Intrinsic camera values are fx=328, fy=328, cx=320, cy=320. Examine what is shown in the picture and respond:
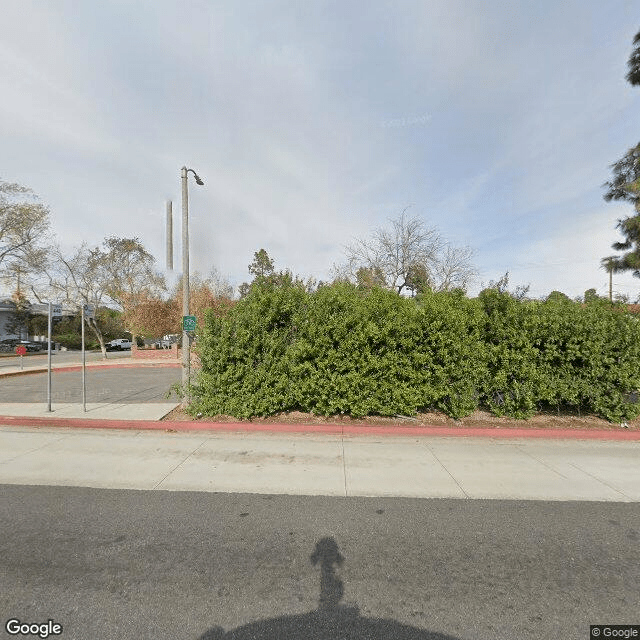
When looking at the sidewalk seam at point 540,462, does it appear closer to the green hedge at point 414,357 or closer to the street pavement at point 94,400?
the green hedge at point 414,357

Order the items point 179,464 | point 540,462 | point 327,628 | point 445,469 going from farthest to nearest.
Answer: point 540,462
point 179,464
point 445,469
point 327,628

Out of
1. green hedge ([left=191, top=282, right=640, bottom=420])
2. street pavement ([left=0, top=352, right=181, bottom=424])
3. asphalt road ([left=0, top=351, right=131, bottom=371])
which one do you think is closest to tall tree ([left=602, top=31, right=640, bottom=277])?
green hedge ([left=191, top=282, right=640, bottom=420])

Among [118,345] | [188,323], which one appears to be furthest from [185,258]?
[118,345]

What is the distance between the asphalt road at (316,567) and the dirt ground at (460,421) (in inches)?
117

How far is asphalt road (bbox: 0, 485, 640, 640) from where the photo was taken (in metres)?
2.14

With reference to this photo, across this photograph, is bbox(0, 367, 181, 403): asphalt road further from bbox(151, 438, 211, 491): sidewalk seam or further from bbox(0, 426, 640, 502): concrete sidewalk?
bbox(151, 438, 211, 491): sidewalk seam

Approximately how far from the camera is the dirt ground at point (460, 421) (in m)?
6.62

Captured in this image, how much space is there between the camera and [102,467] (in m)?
4.70

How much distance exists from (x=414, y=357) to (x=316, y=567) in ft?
15.4

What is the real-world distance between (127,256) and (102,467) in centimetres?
2991

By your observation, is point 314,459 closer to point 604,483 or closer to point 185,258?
point 604,483

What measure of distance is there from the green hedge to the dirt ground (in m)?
0.18

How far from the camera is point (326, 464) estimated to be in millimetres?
4820

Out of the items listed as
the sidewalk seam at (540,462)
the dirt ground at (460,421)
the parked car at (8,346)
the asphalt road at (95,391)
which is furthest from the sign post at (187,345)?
the parked car at (8,346)
